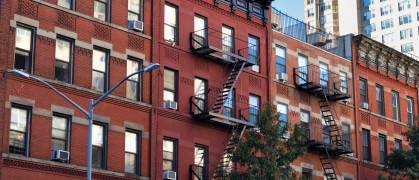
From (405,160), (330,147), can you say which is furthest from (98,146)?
(405,160)

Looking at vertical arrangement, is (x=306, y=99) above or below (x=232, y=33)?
below

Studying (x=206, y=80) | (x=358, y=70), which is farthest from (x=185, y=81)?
(x=358, y=70)

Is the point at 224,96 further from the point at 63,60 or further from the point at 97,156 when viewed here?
the point at 63,60

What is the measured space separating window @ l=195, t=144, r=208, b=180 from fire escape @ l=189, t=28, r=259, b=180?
0.08 metres

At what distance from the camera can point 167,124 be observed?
37562mm

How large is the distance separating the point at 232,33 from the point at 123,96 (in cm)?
944

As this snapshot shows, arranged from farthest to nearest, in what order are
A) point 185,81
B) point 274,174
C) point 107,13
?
point 185,81 < point 107,13 < point 274,174

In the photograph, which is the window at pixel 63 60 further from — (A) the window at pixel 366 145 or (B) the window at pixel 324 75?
(A) the window at pixel 366 145

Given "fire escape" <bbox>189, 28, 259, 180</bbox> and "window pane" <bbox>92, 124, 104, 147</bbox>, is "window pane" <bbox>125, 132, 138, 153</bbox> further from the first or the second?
"fire escape" <bbox>189, 28, 259, 180</bbox>

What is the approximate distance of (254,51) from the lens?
1738 inches

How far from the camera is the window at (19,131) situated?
3111 cm

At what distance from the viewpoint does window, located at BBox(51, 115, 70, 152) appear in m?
32.7

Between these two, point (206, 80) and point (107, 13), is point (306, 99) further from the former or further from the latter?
point (107, 13)

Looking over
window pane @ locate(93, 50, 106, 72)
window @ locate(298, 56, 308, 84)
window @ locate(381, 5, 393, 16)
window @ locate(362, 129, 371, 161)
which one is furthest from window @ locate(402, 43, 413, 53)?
window pane @ locate(93, 50, 106, 72)
